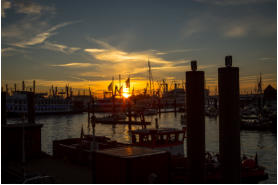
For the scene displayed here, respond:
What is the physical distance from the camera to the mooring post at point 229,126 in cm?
1006

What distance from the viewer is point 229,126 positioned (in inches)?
397

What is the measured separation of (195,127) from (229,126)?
1187mm

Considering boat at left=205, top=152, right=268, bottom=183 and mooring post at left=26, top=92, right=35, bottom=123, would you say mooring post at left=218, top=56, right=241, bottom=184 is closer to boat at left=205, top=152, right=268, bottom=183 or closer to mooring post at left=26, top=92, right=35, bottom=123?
boat at left=205, top=152, right=268, bottom=183

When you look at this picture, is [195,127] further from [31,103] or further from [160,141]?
[31,103]

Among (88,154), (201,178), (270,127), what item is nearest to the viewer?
(201,178)

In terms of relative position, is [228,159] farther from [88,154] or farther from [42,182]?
[88,154]

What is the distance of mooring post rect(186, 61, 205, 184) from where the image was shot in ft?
34.9

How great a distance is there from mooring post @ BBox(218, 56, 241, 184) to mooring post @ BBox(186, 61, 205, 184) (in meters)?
0.75

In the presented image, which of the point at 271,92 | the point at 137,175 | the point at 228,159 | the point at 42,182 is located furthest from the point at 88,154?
the point at 271,92

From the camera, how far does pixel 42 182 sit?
14.9m

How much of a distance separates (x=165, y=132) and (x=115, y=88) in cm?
14534

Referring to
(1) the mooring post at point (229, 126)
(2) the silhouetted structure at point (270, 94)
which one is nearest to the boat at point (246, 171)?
(1) the mooring post at point (229, 126)

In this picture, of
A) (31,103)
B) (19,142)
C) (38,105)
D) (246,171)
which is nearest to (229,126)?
(246,171)

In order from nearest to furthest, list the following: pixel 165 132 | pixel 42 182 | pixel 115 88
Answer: pixel 42 182
pixel 165 132
pixel 115 88
